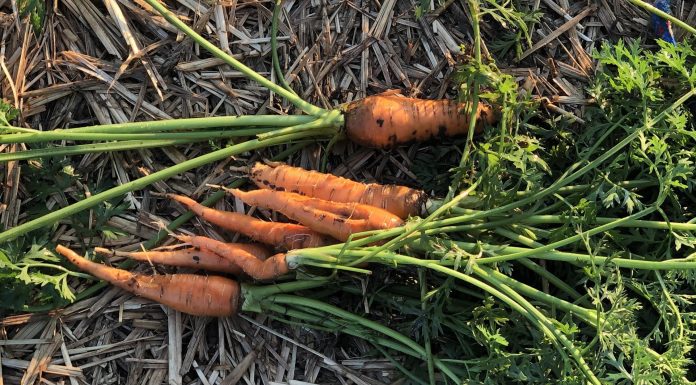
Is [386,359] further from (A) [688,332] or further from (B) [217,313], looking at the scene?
(A) [688,332]

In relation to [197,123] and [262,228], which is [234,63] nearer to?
[197,123]

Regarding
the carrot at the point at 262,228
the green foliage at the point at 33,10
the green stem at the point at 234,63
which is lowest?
the carrot at the point at 262,228

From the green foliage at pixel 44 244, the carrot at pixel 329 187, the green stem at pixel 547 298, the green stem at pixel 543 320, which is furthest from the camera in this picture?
the carrot at pixel 329 187

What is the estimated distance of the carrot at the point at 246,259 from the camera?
9.18ft

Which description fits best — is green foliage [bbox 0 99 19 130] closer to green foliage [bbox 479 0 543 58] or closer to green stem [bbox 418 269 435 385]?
green stem [bbox 418 269 435 385]

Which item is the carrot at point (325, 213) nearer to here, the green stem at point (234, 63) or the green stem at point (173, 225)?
the green stem at point (173, 225)

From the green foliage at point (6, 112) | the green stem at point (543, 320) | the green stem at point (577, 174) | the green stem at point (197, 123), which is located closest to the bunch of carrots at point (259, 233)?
the green stem at point (197, 123)

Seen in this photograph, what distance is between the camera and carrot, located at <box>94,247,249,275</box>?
297 cm

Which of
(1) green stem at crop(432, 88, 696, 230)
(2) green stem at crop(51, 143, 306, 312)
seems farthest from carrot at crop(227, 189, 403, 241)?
(1) green stem at crop(432, 88, 696, 230)

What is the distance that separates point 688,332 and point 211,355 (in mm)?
1989

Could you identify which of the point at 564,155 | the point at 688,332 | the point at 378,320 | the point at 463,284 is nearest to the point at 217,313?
the point at 378,320

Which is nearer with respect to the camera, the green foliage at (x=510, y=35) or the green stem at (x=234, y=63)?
the green stem at (x=234, y=63)

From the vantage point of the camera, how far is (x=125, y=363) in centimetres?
301

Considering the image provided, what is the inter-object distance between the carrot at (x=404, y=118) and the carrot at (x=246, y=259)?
67 cm
